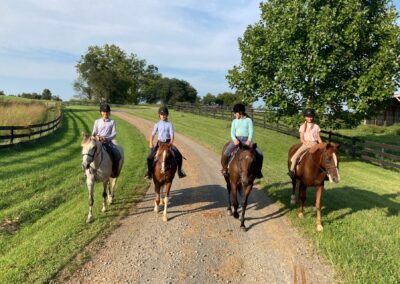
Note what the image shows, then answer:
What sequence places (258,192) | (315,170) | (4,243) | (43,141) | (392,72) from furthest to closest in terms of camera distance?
(43,141)
(392,72)
(258,192)
(315,170)
(4,243)

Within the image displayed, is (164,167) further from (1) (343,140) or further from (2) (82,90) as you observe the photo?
(2) (82,90)

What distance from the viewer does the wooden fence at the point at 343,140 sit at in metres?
20.2

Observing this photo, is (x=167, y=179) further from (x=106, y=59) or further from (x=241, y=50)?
(x=106, y=59)

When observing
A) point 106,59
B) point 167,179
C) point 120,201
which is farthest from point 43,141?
point 106,59

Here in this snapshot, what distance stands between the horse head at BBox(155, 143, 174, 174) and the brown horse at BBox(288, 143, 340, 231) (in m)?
3.58

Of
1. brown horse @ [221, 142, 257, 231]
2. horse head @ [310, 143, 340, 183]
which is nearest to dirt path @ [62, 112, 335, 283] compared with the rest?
brown horse @ [221, 142, 257, 231]

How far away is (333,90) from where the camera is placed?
18328mm

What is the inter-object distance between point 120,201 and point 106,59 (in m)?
81.8

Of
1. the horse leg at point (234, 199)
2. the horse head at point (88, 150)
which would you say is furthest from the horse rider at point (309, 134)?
the horse head at point (88, 150)

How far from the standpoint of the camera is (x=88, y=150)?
315 inches

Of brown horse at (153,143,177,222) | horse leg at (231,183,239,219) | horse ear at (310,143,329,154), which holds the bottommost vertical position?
horse leg at (231,183,239,219)

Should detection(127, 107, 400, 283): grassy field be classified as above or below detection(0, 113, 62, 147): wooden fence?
below

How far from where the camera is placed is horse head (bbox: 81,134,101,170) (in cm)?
795

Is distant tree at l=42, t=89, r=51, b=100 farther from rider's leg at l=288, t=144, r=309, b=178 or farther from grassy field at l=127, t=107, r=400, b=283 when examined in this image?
rider's leg at l=288, t=144, r=309, b=178
